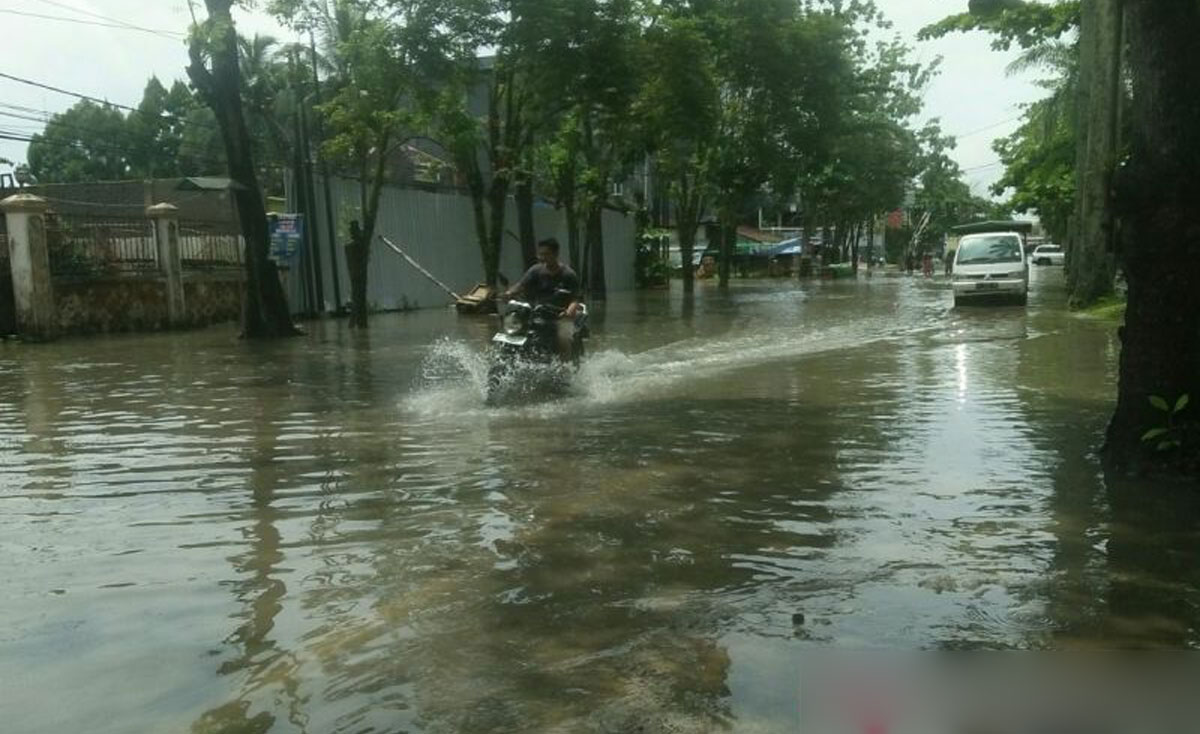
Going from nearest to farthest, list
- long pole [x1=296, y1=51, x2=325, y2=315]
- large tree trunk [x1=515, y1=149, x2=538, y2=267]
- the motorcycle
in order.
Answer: the motorcycle, long pole [x1=296, y1=51, x2=325, y2=315], large tree trunk [x1=515, y1=149, x2=538, y2=267]

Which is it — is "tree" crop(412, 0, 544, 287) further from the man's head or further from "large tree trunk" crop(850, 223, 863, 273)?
"large tree trunk" crop(850, 223, 863, 273)

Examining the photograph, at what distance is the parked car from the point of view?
287ft

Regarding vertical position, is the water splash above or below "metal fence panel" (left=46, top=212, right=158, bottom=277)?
below

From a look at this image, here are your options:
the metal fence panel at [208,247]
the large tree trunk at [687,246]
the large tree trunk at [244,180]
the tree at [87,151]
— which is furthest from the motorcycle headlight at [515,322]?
the tree at [87,151]

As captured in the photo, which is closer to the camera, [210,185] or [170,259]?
[210,185]

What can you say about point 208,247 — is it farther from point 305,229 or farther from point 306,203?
point 306,203

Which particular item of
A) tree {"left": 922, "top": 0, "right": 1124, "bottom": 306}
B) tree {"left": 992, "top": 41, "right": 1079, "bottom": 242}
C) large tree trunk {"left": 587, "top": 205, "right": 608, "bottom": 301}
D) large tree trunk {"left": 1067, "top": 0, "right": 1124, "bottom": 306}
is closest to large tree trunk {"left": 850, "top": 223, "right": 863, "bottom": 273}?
tree {"left": 992, "top": 41, "right": 1079, "bottom": 242}

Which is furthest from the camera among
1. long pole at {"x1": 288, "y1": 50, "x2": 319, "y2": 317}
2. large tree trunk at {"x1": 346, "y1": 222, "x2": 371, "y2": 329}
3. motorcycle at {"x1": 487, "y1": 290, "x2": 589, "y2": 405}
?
long pole at {"x1": 288, "y1": 50, "x2": 319, "y2": 317}

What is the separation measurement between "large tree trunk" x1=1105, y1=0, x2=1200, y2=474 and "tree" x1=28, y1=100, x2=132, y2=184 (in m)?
59.2

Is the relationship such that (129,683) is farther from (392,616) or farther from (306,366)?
(306,366)

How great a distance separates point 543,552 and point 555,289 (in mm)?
5854

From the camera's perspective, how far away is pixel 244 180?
67.7ft

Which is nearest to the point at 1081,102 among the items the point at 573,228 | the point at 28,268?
the point at 573,228

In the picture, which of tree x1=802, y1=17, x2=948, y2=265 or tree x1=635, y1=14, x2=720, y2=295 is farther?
tree x1=802, y1=17, x2=948, y2=265
